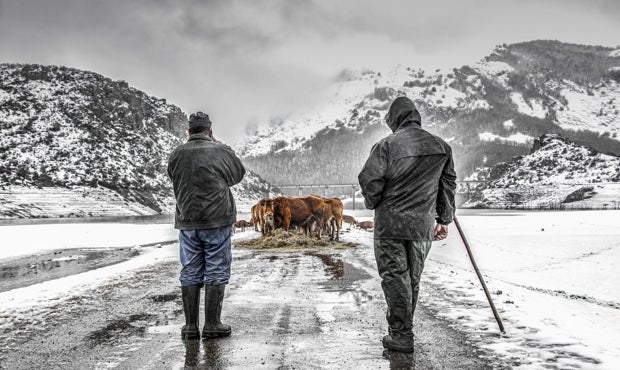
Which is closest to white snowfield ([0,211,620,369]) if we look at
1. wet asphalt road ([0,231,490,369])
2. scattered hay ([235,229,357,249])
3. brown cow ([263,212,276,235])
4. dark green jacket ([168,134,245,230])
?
wet asphalt road ([0,231,490,369])

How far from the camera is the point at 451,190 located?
451 centimetres

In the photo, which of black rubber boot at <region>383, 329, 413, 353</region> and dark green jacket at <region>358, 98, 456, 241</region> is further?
dark green jacket at <region>358, 98, 456, 241</region>

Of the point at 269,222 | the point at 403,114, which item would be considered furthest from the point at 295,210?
the point at 403,114

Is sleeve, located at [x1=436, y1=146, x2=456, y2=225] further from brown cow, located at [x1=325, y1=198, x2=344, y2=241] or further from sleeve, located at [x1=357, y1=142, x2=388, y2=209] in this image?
brown cow, located at [x1=325, y1=198, x2=344, y2=241]

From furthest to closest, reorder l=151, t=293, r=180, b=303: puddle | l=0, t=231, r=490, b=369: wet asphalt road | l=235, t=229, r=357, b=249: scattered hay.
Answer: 1. l=235, t=229, r=357, b=249: scattered hay
2. l=151, t=293, r=180, b=303: puddle
3. l=0, t=231, r=490, b=369: wet asphalt road

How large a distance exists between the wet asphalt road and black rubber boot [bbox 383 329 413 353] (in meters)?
0.07

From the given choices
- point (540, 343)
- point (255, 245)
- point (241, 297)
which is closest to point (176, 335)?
point (241, 297)

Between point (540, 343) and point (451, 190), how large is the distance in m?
1.51

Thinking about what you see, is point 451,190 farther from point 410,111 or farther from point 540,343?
point 540,343

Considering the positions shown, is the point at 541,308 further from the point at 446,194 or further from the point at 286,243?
the point at 286,243

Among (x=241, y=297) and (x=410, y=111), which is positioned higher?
(x=410, y=111)

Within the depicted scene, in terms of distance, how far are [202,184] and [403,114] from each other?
80.6 inches

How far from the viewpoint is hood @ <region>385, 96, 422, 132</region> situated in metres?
4.51

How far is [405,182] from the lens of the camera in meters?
4.28
